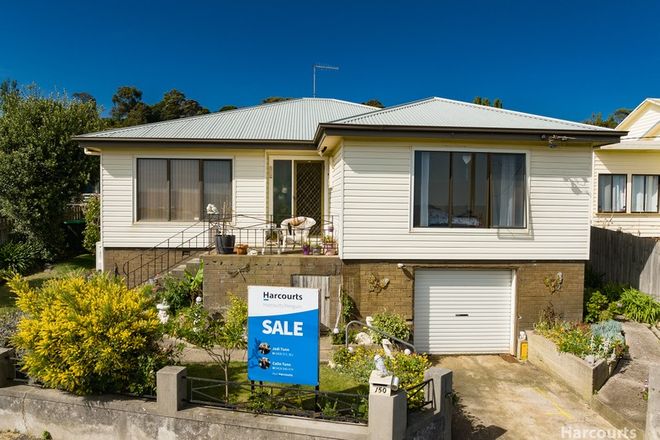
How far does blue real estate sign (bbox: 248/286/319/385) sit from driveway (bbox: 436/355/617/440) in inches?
112

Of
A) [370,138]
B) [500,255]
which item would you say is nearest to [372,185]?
[370,138]

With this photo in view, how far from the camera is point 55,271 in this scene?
664 inches

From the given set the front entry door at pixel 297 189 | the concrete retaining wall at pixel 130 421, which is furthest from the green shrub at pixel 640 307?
the concrete retaining wall at pixel 130 421

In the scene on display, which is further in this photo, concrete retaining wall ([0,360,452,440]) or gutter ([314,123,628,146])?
gutter ([314,123,628,146])

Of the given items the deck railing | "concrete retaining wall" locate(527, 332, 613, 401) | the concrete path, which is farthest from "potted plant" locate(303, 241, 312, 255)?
the concrete path

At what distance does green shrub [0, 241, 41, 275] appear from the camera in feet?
52.6

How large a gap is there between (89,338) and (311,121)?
1054 cm

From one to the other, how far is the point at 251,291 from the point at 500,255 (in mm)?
6695

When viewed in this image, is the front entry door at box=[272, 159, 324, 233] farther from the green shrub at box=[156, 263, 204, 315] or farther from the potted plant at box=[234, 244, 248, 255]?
the green shrub at box=[156, 263, 204, 315]

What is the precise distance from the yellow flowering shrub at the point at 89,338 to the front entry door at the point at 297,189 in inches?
275

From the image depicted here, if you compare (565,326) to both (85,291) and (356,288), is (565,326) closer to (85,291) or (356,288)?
(356,288)

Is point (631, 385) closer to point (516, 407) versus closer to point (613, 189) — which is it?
point (516, 407)

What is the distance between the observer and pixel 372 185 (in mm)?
9898

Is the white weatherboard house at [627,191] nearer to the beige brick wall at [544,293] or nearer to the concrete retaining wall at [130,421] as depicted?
the beige brick wall at [544,293]
